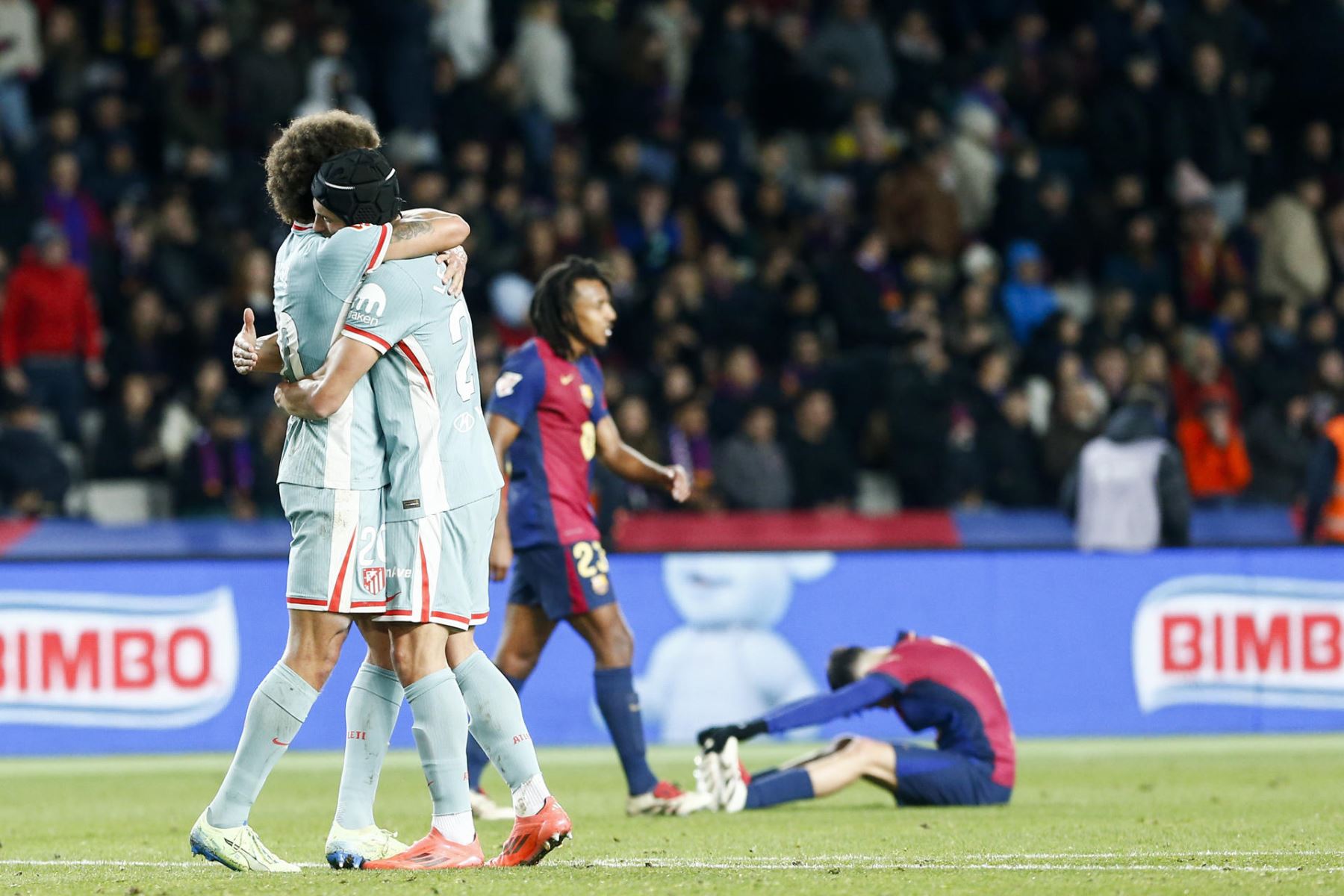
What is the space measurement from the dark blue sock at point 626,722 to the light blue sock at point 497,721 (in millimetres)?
2392

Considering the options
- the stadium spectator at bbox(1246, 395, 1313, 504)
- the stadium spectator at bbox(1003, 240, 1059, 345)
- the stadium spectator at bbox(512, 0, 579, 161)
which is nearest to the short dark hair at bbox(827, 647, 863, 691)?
the stadium spectator at bbox(1246, 395, 1313, 504)

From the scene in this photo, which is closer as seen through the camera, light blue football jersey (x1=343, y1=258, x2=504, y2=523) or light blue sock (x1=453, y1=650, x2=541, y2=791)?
light blue football jersey (x1=343, y1=258, x2=504, y2=523)

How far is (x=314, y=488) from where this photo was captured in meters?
5.91

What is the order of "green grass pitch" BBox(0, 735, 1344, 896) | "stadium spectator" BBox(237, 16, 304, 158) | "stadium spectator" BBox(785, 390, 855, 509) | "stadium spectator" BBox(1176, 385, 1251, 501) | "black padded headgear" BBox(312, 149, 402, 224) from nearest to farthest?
"green grass pitch" BBox(0, 735, 1344, 896), "black padded headgear" BBox(312, 149, 402, 224), "stadium spectator" BBox(785, 390, 855, 509), "stadium spectator" BBox(1176, 385, 1251, 501), "stadium spectator" BBox(237, 16, 304, 158)

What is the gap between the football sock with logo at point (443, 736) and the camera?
5.96 meters

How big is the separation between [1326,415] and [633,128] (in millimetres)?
6473

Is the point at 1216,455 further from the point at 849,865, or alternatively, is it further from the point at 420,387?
the point at 420,387

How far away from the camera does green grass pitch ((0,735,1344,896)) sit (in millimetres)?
5652

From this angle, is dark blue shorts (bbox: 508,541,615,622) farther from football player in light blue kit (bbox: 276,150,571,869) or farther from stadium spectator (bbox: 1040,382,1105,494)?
stadium spectator (bbox: 1040,382,1105,494)

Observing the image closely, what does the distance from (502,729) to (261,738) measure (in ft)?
2.30

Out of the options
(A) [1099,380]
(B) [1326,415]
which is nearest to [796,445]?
(A) [1099,380]

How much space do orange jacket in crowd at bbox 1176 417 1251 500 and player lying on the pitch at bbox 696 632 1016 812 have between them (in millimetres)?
7299

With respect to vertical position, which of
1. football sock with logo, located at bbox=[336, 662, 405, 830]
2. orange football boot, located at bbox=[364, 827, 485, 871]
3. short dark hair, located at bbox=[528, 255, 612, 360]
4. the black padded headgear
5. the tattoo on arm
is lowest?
orange football boot, located at bbox=[364, 827, 485, 871]

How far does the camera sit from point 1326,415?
15672 millimetres
